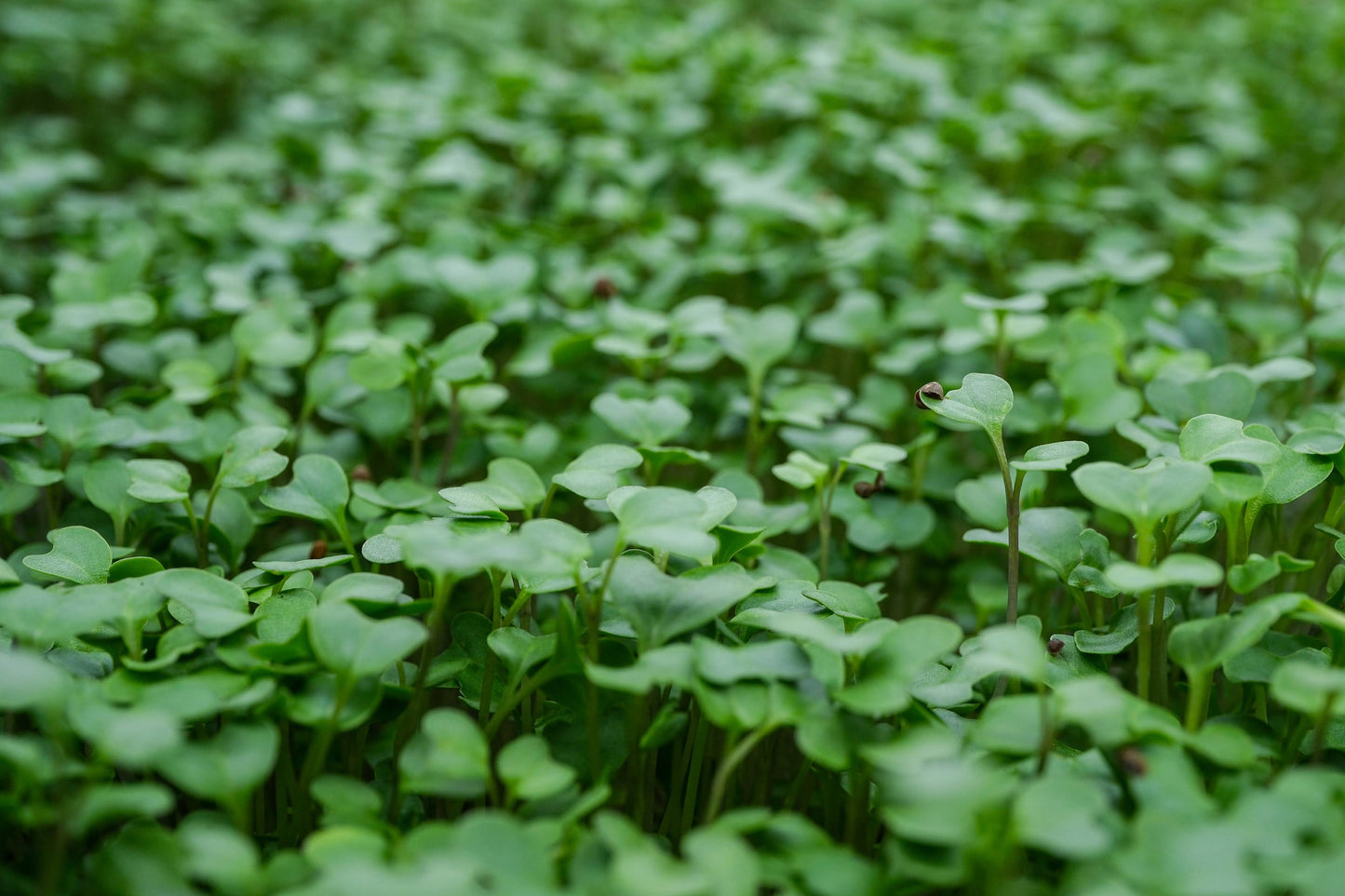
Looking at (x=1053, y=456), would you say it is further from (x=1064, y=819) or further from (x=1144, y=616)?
(x=1064, y=819)

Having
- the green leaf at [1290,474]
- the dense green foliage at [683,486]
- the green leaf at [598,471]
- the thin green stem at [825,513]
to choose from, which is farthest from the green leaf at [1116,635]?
the green leaf at [598,471]

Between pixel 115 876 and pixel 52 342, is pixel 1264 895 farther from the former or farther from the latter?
pixel 52 342

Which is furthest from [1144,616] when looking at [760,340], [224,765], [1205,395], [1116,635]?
[224,765]

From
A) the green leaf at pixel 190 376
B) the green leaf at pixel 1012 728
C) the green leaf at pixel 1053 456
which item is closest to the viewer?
the green leaf at pixel 1012 728

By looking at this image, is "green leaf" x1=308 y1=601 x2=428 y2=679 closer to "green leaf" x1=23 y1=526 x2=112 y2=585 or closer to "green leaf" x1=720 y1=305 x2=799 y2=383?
"green leaf" x1=23 y1=526 x2=112 y2=585

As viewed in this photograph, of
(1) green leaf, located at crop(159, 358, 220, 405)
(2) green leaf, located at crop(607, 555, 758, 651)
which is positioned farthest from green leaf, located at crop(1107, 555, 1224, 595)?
(1) green leaf, located at crop(159, 358, 220, 405)

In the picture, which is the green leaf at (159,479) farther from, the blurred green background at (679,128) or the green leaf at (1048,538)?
the green leaf at (1048,538)

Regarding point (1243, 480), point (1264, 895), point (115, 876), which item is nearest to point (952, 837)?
point (1264, 895)
